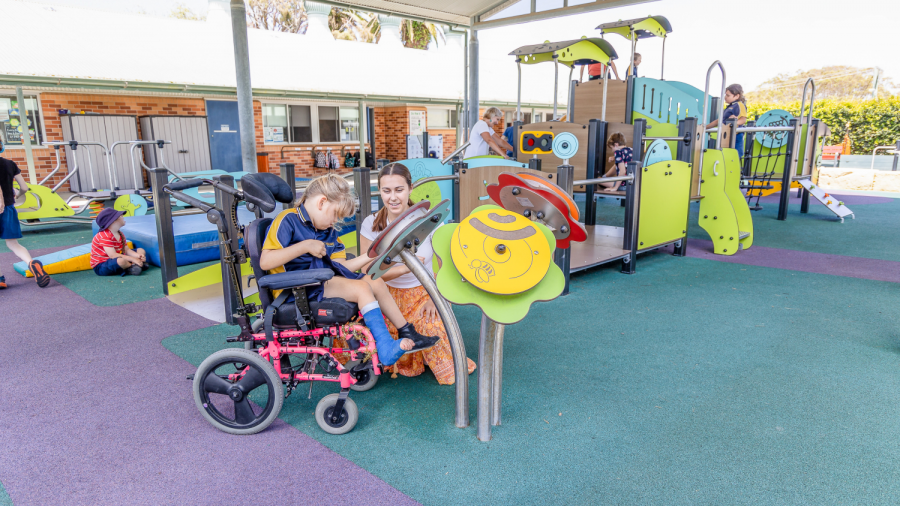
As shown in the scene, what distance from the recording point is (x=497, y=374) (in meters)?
2.47

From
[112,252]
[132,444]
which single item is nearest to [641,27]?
[112,252]

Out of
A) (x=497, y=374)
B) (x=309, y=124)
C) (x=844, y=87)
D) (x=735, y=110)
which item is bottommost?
(x=497, y=374)

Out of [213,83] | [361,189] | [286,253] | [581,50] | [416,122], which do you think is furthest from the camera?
[416,122]

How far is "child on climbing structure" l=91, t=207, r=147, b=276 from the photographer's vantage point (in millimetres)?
5453

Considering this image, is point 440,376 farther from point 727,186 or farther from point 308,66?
point 308,66

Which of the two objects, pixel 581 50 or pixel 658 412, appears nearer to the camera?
pixel 658 412

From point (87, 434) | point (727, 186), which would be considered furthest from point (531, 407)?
point (727, 186)

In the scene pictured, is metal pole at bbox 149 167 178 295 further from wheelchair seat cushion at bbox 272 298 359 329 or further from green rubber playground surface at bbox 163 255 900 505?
wheelchair seat cushion at bbox 272 298 359 329

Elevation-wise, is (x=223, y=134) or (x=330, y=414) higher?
(x=223, y=134)

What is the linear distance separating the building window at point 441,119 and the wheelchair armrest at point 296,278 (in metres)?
17.5

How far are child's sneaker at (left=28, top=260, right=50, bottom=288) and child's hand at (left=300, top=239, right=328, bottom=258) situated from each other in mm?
4051

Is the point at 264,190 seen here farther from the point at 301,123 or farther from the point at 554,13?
the point at 301,123

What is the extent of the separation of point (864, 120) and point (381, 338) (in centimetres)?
2240

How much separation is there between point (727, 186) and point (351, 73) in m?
11.5
